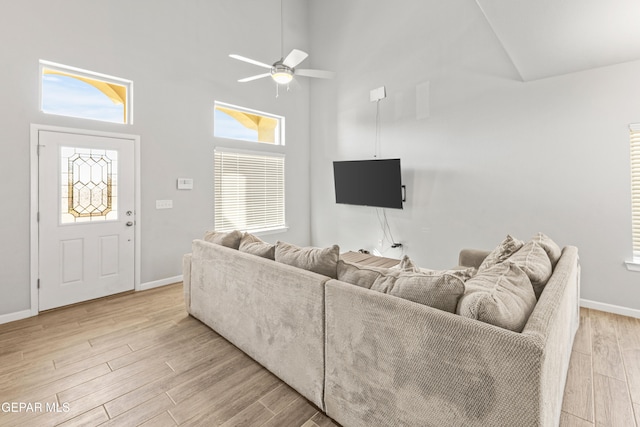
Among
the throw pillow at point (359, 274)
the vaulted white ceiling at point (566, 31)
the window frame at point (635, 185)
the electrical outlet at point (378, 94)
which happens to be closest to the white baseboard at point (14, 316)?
the throw pillow at point (359, 274)

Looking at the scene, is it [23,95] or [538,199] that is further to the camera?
[538,199]

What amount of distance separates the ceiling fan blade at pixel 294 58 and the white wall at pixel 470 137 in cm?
205

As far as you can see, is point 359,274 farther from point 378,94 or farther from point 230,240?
point 378,94

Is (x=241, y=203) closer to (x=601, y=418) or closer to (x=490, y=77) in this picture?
(x=490, y=77)

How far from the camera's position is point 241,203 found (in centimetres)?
519

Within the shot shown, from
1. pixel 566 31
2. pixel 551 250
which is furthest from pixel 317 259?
pixel 566 31

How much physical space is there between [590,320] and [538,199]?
1.38m

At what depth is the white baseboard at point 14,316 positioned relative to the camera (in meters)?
3.01

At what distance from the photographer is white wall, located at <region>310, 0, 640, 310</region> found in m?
3.18

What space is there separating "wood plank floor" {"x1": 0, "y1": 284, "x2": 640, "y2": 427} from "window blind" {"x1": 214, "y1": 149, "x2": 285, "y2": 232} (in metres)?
2.26

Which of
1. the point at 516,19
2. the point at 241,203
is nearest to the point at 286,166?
the point at 241,203

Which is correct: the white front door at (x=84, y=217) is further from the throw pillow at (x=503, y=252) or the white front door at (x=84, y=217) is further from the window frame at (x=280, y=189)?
the throw pillow at (x=503, y=252)

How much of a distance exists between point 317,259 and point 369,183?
314 cm

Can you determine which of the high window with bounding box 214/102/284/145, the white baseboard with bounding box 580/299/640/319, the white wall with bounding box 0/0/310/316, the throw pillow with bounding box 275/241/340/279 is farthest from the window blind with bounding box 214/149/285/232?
the white baseboard with bounding box 580/299/640/319
